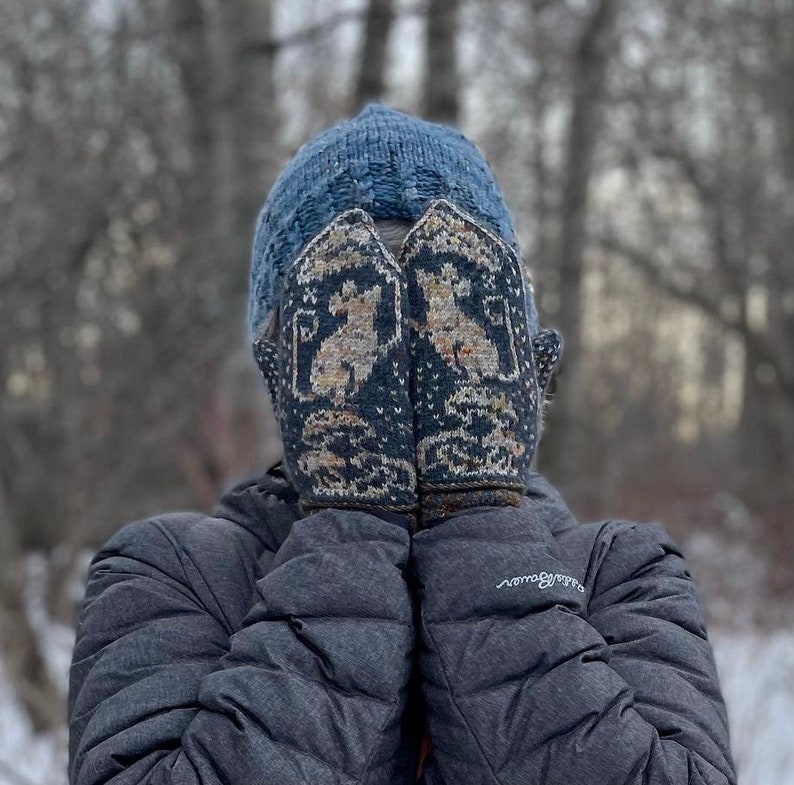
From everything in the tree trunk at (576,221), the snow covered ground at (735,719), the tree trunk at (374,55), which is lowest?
the snow covered ground at (735,719)

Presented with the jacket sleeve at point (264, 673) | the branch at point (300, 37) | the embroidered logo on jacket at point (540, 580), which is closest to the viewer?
the jacket sleeve at point (264, 673)

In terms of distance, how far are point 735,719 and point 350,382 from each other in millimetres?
3807

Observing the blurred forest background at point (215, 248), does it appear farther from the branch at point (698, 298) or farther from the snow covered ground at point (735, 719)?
the branch at point (698, 298)

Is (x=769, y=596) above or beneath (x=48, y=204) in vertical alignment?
beneath

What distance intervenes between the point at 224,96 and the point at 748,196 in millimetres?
8561

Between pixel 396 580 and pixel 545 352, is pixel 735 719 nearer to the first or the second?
pixel 545 352

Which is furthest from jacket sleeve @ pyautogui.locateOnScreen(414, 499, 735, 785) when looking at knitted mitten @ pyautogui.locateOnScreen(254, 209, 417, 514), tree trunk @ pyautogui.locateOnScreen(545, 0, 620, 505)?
tree trunk @ pyautogui.locateOnScreen(545, 0, 620, 505)

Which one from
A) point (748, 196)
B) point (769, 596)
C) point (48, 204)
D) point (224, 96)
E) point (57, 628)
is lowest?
point (769, 596)

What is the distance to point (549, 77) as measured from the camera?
8992 millimetres

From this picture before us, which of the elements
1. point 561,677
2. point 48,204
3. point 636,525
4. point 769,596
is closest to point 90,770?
point 561,677

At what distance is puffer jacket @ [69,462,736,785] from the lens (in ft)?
3.94

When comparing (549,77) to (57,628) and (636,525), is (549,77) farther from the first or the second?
(636,525)

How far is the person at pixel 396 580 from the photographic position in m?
1.21

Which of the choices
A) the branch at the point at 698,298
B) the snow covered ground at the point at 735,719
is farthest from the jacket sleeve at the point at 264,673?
the branch at the point at 698,298
